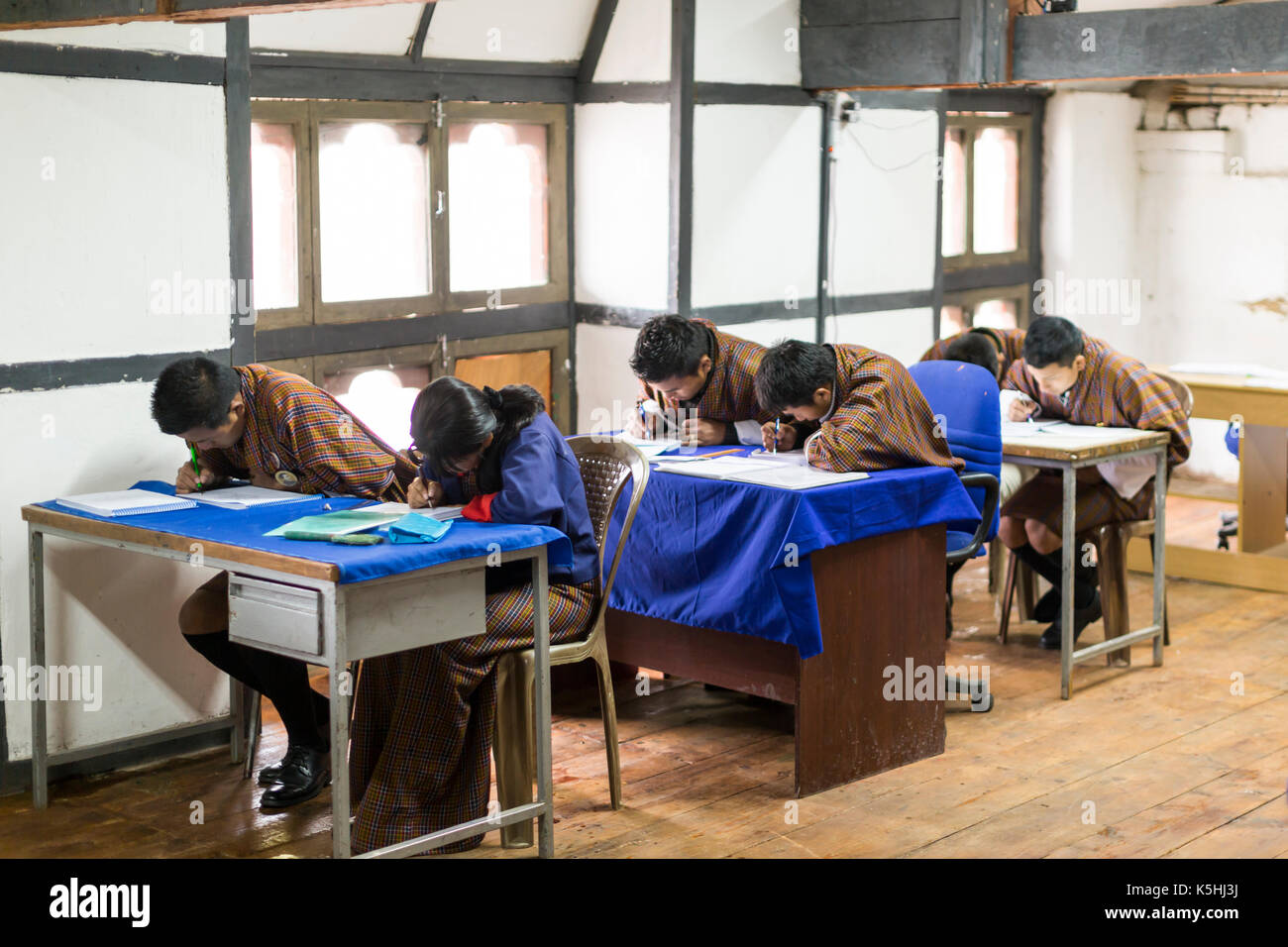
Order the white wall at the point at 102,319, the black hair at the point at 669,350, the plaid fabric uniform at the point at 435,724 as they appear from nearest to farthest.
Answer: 1. the plaid fabric uniform at the point at 435,724
2. the white wall at the point at 102,319
3. the black hair at the point at 669,350

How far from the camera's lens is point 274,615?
336 centimetres

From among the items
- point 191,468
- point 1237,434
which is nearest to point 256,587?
point 191,468

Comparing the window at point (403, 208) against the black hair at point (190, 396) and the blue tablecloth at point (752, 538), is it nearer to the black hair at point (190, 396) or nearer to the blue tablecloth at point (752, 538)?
the black hair at point (190, 396)

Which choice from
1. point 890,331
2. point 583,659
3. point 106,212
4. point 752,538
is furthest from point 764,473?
point 890,331

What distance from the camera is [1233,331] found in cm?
820

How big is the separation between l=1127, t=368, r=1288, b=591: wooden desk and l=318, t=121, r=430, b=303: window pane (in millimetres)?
3016

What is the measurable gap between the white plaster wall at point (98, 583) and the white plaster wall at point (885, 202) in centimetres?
333

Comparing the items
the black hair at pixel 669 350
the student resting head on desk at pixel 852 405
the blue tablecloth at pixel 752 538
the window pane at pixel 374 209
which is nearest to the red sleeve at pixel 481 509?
the blue tablecloth at pixel 752 538

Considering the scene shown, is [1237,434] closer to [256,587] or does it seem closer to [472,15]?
[472,15]

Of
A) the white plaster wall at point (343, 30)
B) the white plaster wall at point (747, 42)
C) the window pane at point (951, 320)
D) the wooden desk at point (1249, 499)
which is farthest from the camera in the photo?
the window pane at point (951, 320)

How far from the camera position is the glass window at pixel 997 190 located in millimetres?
7934

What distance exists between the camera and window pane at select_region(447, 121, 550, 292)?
A: 5.90m

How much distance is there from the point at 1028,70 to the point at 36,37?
11.8 feet

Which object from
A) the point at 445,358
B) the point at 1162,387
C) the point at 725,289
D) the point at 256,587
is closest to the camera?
the point at 256,587
